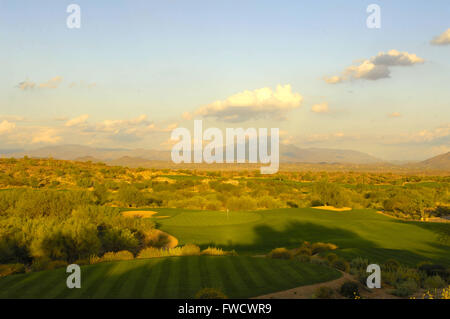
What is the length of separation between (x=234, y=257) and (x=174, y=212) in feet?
73.7

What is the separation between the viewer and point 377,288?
1588cm

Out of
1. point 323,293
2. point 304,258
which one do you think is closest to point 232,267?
point 323,293

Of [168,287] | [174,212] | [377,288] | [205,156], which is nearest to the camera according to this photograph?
[168,287]

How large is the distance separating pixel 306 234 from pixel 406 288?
15871 mm

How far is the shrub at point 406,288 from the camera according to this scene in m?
14.9

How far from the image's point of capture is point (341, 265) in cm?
1900

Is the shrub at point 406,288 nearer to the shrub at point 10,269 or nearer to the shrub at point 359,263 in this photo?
the shrub at point 359,263

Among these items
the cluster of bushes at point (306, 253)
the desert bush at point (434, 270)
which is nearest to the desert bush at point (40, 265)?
the cluster of bushes at point (306, 253)

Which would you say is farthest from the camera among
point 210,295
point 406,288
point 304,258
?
point 304,258

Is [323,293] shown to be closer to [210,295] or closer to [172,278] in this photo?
[210,295]

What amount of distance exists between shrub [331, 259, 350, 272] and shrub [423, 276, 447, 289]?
3.61 m
